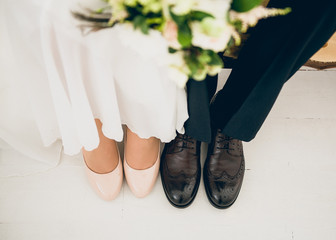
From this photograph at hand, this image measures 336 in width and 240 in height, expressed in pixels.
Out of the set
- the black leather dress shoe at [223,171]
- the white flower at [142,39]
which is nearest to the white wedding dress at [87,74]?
the white flower at [142,39]

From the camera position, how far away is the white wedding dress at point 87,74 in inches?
20.9

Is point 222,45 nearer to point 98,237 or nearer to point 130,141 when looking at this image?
point 130,141

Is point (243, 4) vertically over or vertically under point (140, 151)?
over

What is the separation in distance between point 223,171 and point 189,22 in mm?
672

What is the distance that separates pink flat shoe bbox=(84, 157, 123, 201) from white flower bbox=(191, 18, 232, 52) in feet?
2.15

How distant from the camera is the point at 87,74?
67cm

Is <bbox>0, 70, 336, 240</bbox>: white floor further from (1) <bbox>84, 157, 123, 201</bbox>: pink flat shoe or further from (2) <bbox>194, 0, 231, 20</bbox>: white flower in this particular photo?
(2) <bbox>194, 0, 231, 20</bbox>: white flower

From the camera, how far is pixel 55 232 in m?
0.96

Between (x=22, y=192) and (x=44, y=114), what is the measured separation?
1.29ft

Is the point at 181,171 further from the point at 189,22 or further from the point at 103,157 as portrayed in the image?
the point at 189,22

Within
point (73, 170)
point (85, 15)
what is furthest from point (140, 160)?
point (85, 15)

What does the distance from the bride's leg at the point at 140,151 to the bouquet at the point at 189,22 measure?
1.54 ft

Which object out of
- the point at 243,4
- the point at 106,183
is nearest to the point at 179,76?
the point at 243,4

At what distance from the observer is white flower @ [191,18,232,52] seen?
0.40 m
